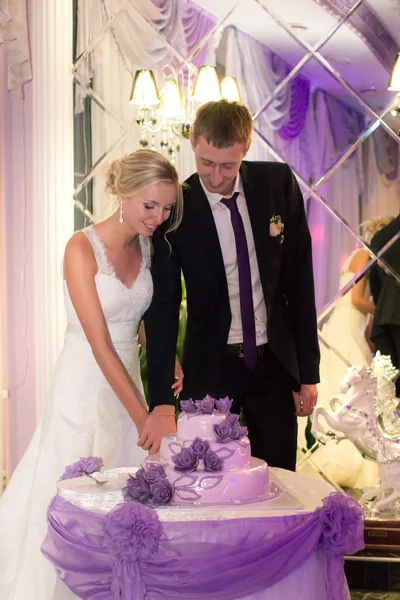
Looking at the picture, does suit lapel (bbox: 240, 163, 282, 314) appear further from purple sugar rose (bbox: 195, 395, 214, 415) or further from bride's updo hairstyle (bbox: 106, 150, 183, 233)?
purple sugar rose (bbox: 195, 395, 214, 415)

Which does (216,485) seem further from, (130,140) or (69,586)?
(130,140)

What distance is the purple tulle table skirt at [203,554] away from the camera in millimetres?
1974

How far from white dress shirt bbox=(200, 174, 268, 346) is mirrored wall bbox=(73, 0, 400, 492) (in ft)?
5.13

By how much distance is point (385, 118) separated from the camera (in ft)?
13.7

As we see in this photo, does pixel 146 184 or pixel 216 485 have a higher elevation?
pixel 146 184

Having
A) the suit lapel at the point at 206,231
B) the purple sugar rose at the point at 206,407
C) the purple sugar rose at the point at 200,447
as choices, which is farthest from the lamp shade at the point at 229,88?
the purple sugar rose at the point at 200,447

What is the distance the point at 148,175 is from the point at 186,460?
0.99 metres

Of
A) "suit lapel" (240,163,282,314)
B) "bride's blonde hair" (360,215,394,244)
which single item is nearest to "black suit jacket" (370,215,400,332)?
"bride's blonde hair" (360,215,394,244)

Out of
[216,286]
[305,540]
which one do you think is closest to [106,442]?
[216,286]

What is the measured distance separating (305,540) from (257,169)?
4.06 feet

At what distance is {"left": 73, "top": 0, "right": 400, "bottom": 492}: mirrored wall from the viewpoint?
13.7 feet

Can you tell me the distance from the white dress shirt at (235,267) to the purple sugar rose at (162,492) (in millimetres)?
691

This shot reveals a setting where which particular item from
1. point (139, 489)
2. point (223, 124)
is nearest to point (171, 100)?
point (223, 124)

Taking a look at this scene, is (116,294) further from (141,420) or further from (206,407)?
(206,407)
